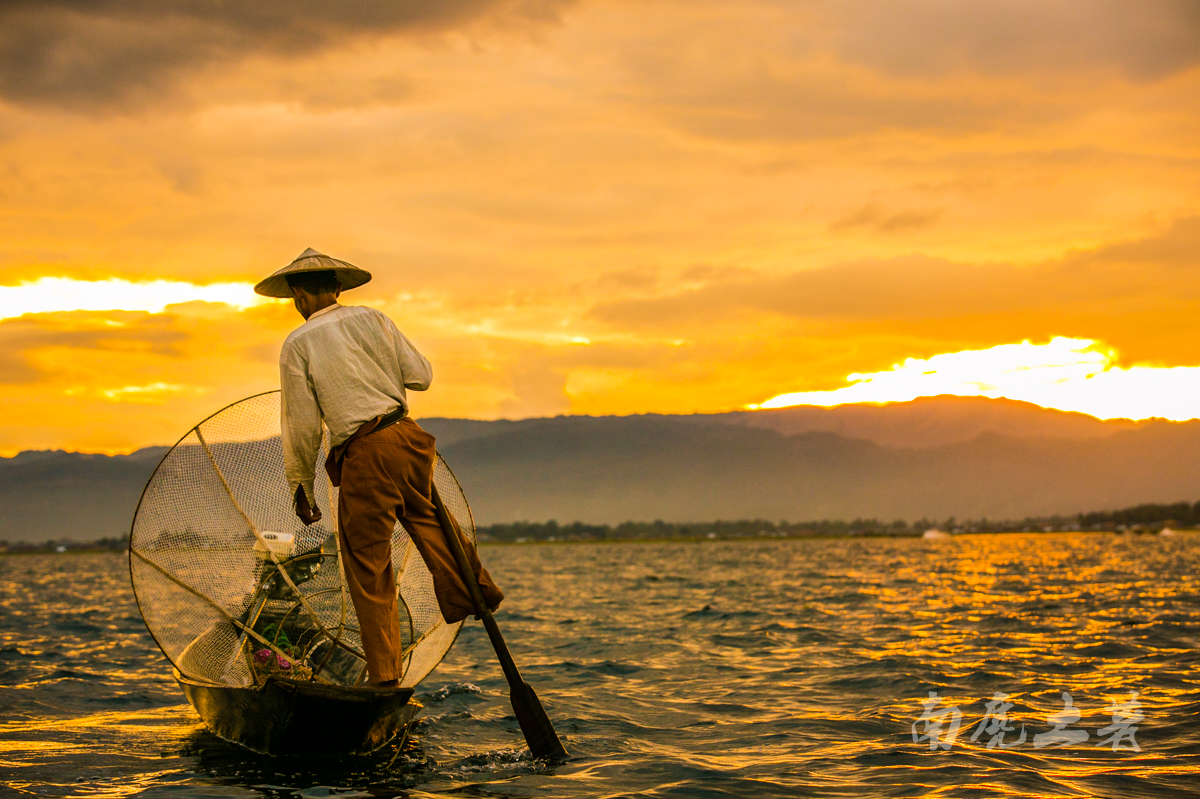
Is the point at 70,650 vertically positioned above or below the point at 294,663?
below

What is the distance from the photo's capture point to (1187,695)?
383 inches

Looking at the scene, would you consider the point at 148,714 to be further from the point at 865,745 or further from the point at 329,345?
the point at 865,745

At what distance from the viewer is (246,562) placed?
8.35 metres

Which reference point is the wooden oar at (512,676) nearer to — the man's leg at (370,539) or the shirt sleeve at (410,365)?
the man's leg at (370,539)

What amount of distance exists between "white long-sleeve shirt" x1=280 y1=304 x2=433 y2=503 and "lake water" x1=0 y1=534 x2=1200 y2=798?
2.40m

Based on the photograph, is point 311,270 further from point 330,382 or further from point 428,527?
point 428,527

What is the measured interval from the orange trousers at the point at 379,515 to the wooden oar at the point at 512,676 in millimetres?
222

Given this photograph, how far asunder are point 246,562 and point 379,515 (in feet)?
8.08

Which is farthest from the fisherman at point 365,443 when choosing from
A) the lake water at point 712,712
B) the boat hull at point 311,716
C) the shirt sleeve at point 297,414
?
the lake water at point 712,712

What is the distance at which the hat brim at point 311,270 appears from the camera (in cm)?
689

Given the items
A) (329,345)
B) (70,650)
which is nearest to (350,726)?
(329,345)

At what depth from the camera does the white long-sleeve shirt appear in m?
6.54

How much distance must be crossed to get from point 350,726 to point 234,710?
1.36 meters

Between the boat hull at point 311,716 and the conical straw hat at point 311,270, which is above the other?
the conical straw hat at point 311,270
